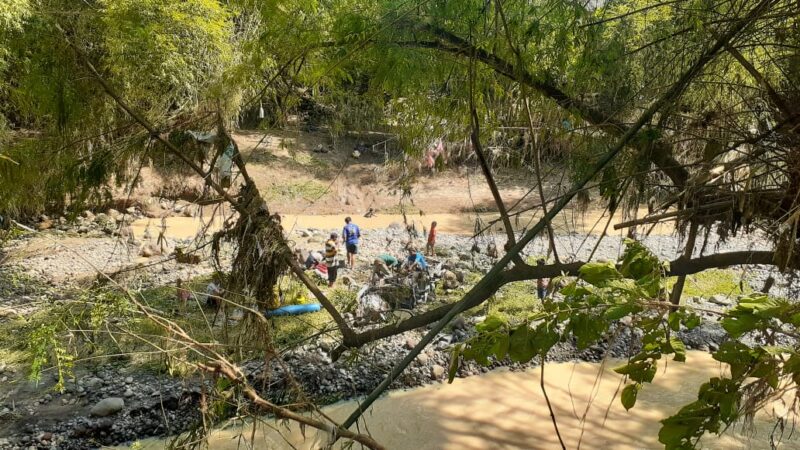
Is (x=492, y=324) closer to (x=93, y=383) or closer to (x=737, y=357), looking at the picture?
(x=737, y=357)

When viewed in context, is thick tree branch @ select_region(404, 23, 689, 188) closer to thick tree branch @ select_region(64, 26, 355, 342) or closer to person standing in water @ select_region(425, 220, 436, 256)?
thick tree branch @ select_region(64, 26, 355, 342)

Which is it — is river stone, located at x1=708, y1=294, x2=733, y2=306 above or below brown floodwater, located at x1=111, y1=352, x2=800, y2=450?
above

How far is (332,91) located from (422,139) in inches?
48.0

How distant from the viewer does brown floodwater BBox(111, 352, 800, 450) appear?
5.79 meters

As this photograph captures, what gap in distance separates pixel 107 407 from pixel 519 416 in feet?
12.8

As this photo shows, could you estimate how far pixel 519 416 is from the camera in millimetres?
6379

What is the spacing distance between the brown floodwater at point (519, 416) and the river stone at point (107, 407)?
502 mm

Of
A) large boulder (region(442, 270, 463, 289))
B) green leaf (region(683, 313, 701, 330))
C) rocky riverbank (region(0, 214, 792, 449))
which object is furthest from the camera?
large boulder (region(442, 270, 463, 289))

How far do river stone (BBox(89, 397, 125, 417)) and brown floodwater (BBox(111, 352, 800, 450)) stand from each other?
19.8 inches

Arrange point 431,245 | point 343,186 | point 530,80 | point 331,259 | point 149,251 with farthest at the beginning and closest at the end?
point 343,186
point 431,245
point 149,251
point 331,259
point 530,80

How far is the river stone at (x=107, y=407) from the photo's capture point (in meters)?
5.80

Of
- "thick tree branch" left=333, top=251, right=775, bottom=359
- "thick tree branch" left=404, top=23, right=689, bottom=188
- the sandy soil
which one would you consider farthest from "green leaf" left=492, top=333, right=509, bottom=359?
the sandy soil

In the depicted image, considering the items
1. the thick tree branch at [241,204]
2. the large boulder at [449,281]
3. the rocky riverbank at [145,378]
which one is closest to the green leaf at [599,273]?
the thick tree branch at [241,204]

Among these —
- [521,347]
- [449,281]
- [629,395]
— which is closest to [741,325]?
[629,395]
